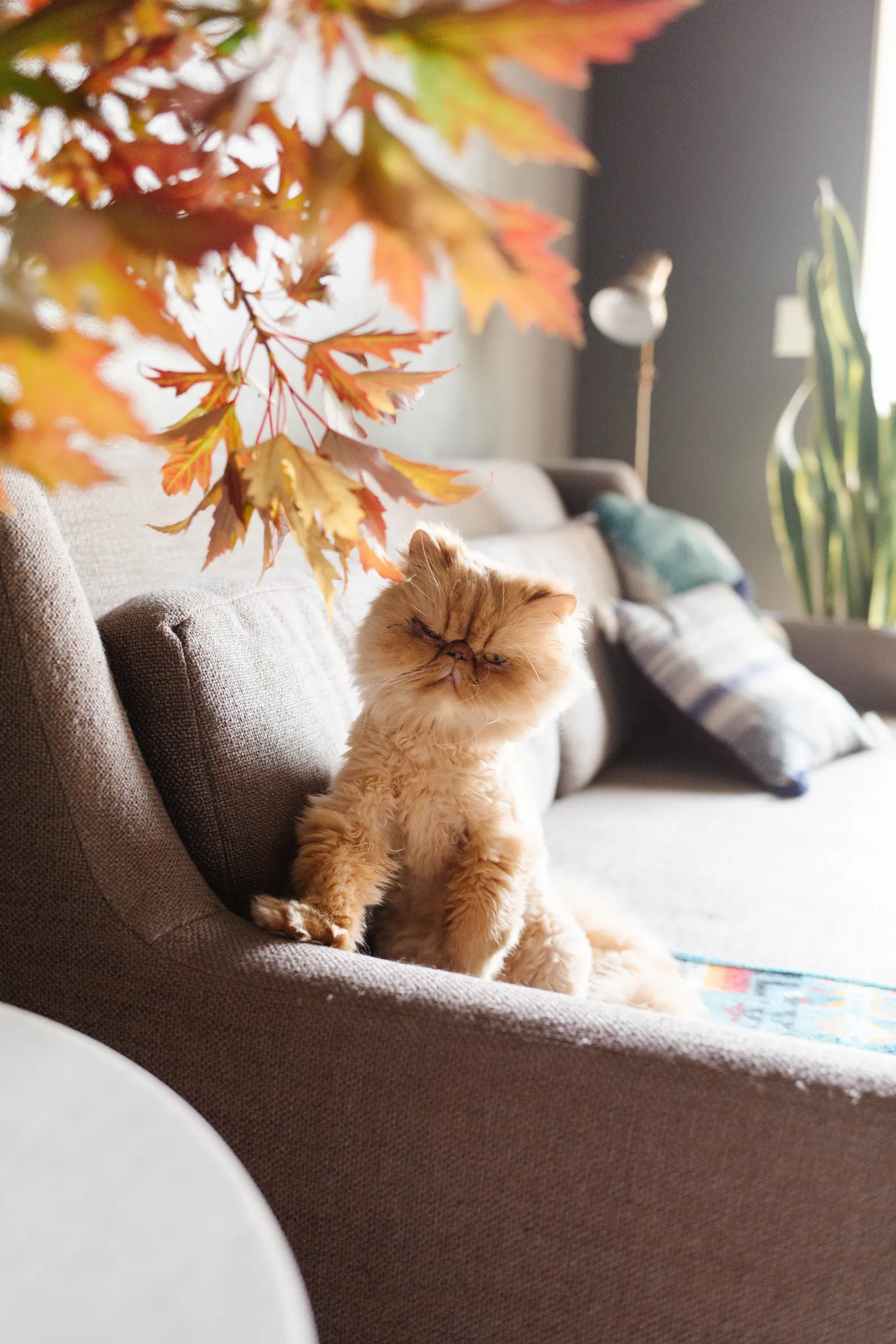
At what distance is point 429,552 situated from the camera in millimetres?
921

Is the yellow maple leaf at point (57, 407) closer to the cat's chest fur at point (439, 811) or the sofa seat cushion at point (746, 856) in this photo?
the cat's chest fur at point (439, 811)

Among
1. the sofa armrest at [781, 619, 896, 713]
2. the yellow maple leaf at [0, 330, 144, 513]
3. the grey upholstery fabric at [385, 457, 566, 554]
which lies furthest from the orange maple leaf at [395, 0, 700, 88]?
the sofa armrest at [781, 619, 896, 713]

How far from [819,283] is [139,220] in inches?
117

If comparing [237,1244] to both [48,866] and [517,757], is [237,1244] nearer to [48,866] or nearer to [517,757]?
[48,866]

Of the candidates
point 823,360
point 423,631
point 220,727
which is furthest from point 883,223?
point 220,727

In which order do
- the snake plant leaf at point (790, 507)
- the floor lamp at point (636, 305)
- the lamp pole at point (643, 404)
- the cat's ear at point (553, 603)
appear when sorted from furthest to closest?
1. the lamp pole at point (643, 404)
2. the snake plant leaf at point (790, 507)
3. the floor lamp at point (636, 305)
4. the cat's ear at point (553, 603)

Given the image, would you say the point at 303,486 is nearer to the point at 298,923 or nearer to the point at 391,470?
the point at 391,470

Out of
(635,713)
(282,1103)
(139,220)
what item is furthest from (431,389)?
(139,220)

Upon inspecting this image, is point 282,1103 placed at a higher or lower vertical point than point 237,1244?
lower

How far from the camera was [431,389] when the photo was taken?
94.0 inches

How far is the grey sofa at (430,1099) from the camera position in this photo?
0.63 metres

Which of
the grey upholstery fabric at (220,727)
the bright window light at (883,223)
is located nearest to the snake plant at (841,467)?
the bright window light at (883,223)

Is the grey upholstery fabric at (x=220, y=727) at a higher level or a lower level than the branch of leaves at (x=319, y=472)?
lower

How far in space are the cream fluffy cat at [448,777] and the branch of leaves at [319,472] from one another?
1.09 ft
